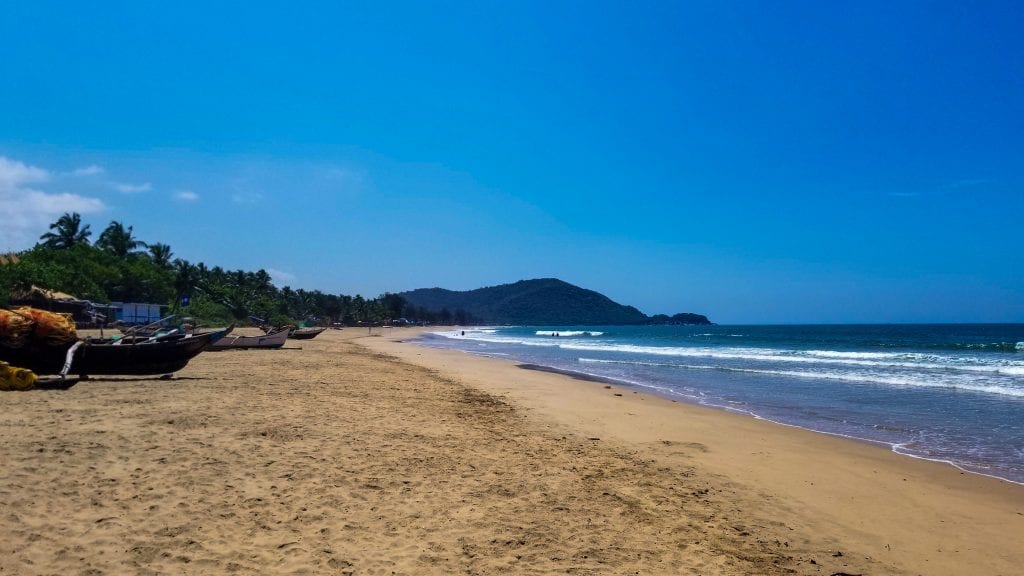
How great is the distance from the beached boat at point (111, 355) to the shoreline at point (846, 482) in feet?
26.2

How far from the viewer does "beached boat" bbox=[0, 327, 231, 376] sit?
429 inches

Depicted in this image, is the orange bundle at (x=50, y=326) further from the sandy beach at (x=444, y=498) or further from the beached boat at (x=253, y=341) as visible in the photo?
the beached boat at (x=253, y=341)

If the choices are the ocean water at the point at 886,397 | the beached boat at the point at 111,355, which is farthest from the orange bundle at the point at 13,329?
the ocean water at the point at 886,397

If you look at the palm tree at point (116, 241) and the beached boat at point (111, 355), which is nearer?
the beached boat at point (111, 355)

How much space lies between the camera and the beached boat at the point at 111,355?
1090cm

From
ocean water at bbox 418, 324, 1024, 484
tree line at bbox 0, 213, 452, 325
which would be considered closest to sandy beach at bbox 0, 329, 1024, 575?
ocean water at bbox 418, 324, 1024, 484

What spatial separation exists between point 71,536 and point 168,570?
97 centimetres

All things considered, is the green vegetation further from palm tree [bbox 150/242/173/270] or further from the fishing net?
the fishing net

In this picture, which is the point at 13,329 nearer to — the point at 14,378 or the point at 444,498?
the point at 14,378

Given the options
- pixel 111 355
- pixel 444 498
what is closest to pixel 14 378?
pixel 111 355

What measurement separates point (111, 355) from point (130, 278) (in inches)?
1919

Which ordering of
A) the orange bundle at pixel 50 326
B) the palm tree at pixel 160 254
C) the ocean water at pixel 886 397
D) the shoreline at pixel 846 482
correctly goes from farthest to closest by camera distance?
1. the palm tree at pixel 160 254
2. the orange bundle at pixel 50 326
3. the ocean water at pixel 886 397
4. the shoreline at pixel 846 482

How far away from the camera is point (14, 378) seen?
9539 mm

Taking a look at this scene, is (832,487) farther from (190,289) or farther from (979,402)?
(190,289)
